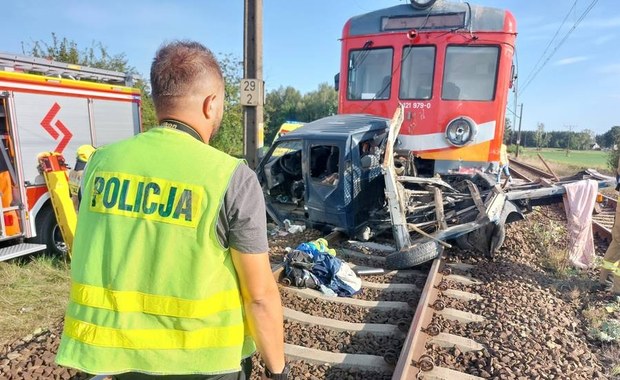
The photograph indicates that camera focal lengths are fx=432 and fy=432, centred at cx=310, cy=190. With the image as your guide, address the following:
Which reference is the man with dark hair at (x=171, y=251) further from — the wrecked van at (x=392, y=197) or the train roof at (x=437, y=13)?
the train roof at (x=437, y=13)

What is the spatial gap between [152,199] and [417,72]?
7074mm

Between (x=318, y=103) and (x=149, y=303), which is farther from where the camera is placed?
(x=318, y=103)

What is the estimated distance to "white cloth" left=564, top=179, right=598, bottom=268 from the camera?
18.2 ft

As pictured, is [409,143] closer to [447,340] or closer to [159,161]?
[447,340]

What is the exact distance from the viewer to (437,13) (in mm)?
7328

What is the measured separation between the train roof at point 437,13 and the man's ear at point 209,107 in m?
6.76

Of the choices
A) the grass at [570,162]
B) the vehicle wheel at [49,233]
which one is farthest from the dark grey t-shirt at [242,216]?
the grass at [570,162]

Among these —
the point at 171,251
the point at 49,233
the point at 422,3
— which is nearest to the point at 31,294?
the point at 49,233

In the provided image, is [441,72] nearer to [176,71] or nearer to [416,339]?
[416,339]

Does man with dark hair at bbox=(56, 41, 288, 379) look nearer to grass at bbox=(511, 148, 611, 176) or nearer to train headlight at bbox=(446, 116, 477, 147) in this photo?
train headlight at bbox=(446, 116, 477, 147)

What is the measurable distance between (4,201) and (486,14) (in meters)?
7.78

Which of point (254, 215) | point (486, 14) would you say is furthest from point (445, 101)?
point (254, 215)

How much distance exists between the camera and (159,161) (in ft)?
4.55

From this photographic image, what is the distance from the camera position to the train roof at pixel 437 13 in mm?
7078
